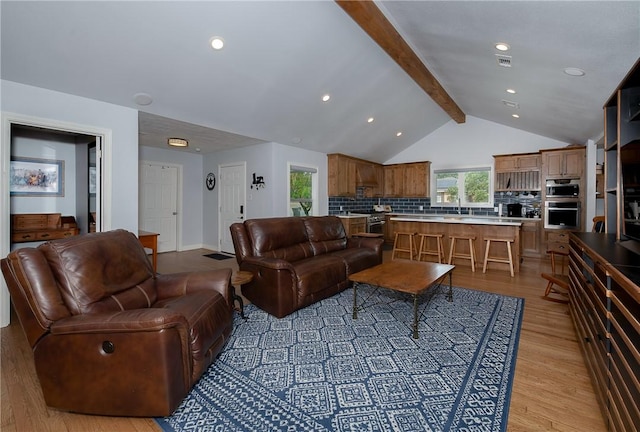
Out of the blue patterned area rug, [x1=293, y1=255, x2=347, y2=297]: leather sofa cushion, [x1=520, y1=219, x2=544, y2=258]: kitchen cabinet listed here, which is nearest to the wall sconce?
[x1=293, y1=255, x2=347, y2=297]: leather sofa cushion

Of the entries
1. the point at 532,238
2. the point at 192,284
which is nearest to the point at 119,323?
the point at 192,284

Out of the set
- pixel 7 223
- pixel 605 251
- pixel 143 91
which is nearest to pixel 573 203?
pixel 605 251

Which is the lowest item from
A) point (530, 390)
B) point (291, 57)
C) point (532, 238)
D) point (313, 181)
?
point (530, 390)

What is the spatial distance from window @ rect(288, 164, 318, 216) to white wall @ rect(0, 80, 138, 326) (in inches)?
121

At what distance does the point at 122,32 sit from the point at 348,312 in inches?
140

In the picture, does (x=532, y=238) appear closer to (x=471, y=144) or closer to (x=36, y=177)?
(x=471, y=144)

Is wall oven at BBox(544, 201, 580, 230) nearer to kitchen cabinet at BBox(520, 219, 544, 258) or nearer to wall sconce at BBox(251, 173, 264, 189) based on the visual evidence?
kitchen cabinet at BBox(520, 219, 544, 258)

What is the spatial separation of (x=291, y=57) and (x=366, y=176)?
15.6 feet

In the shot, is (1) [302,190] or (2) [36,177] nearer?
(2) [36,177]

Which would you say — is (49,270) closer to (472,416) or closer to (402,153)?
(472,416)

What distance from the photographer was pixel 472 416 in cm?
176

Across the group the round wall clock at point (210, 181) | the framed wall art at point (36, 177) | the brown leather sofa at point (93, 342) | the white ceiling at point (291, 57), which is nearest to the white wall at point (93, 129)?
the white ceiling at point (291, 57)

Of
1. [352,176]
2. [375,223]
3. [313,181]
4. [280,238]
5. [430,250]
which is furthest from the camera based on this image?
[375,223]

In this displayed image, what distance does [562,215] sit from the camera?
6.22 metres
